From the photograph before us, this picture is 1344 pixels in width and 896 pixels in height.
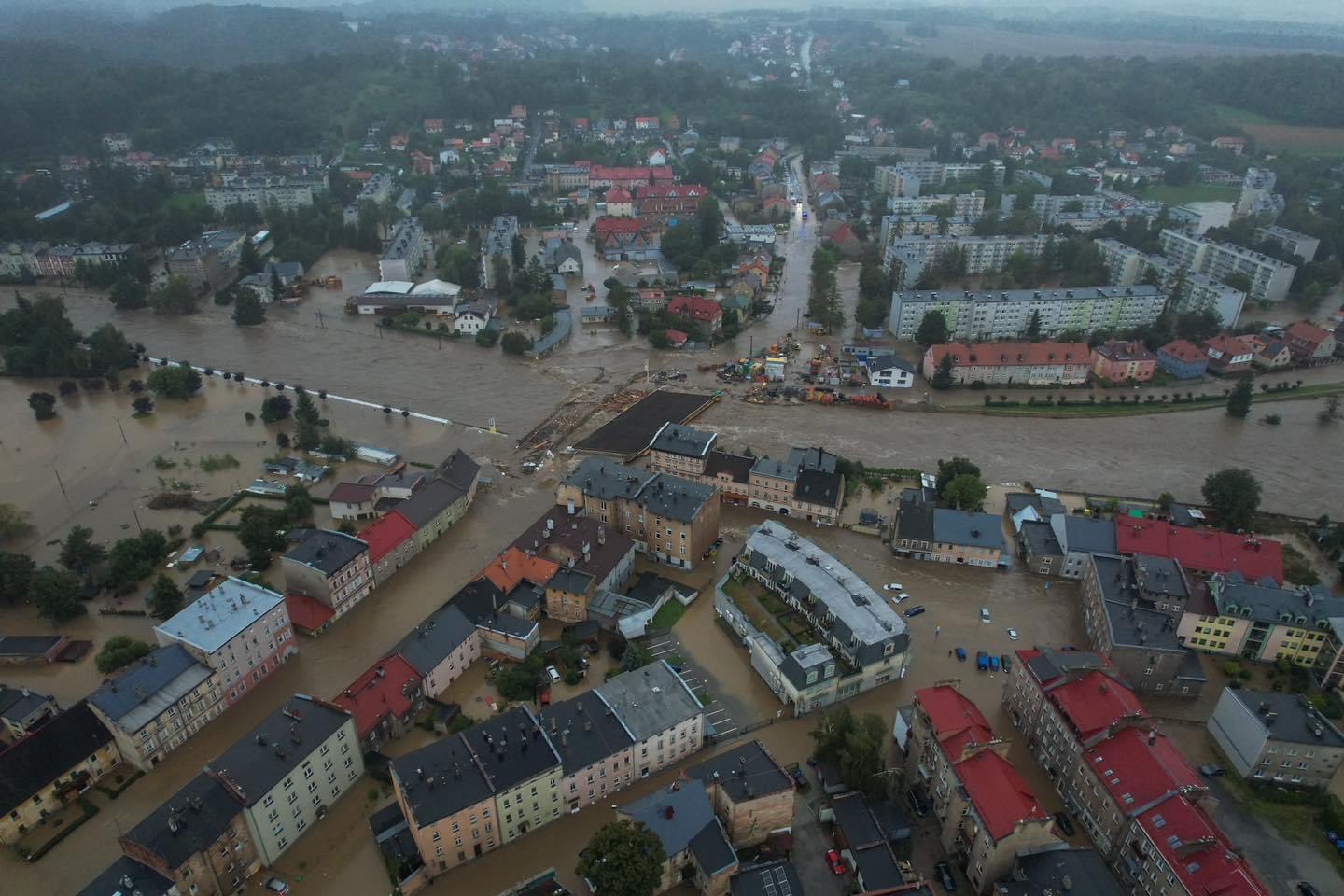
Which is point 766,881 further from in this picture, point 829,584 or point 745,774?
point 829,584

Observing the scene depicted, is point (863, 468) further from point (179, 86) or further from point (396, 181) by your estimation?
point (179, 86)

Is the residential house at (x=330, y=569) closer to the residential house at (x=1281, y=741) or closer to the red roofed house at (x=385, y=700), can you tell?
the red roofed house at (x=385, y=700)

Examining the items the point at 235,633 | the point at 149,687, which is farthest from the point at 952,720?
the point at 149,687

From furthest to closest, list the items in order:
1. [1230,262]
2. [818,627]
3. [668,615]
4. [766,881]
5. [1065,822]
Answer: [1230,262] < [668,615] < [818,627] < [1065,822] < [766,881]

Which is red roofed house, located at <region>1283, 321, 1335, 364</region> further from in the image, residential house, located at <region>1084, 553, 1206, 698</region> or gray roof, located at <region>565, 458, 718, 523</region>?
gray roof, located at <region>565, 458, 718, 523</region>

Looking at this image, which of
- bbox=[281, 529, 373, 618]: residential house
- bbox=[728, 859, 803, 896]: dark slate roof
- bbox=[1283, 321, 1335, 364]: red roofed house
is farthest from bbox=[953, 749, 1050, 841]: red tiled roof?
bbox=[1283, 321, 1335, 364]: red roofed house

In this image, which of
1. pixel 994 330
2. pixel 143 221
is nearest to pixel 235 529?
pixel 994 330
